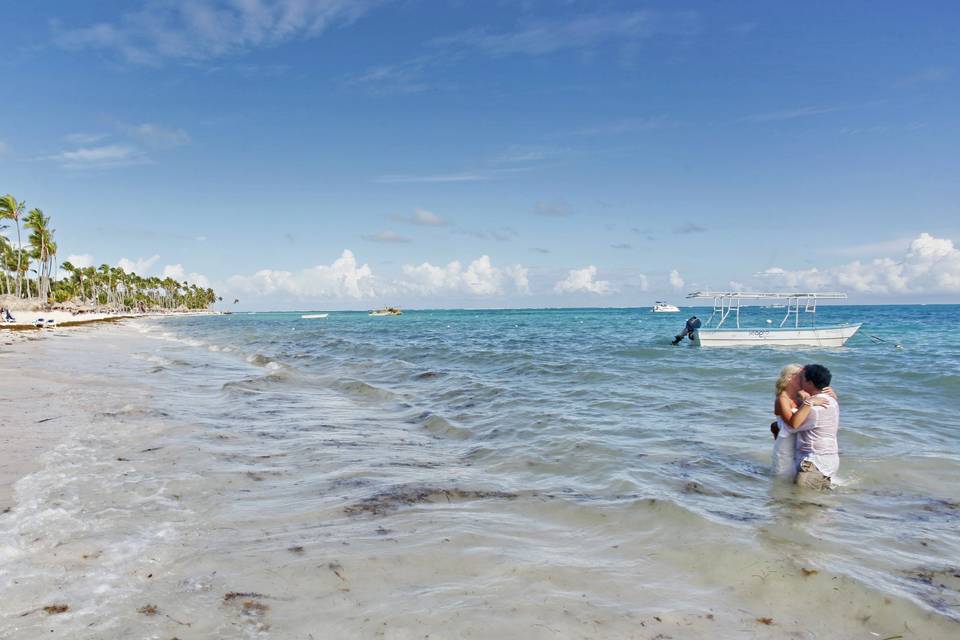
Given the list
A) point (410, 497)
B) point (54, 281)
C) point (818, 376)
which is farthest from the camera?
point (54, 281)

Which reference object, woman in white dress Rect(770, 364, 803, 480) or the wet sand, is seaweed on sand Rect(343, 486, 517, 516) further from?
woman in white dress Rect(770, 364, 803, 480)

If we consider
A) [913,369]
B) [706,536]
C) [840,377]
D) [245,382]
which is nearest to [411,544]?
[706,536]

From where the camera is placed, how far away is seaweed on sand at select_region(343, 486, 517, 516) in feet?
19.0

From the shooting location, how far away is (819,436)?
22.8ft

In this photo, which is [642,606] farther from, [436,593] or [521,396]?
[521,396]

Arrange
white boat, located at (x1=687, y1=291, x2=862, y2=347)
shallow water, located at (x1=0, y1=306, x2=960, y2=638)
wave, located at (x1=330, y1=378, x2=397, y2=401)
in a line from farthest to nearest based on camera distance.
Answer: white boat, located at (x1=687, y1=291, x2=862, y2=347)
wave, located at (x1=330, y1=378, x2=397, y2=401)
shallow water, located at (x1=0, y1=306, x2=960, y2=638)

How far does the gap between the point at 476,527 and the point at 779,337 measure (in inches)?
1178

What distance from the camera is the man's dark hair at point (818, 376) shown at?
6816 mm

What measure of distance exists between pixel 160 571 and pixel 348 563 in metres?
1.36

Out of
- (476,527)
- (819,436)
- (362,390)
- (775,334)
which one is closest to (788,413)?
(819,436)

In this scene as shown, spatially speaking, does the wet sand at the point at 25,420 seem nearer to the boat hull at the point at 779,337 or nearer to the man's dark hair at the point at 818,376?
the man's dark hair at the point at 818,376

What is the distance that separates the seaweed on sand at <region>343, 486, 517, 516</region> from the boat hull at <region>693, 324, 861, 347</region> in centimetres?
2692

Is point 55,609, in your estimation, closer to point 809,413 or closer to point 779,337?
point 809,413

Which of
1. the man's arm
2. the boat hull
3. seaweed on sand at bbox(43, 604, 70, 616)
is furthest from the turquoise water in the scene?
the boat hull
